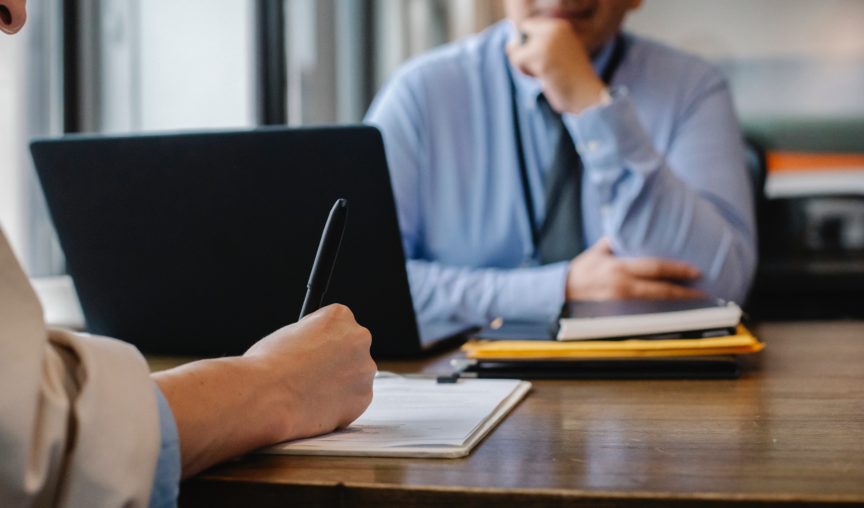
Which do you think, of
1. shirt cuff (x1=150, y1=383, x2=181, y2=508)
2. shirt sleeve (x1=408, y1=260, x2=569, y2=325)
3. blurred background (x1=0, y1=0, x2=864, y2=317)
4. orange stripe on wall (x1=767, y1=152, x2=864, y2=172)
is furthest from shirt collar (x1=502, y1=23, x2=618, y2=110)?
orange stripe on wall (x1=767, y1=152, x2=864, y2=172)

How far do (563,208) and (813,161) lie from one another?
187 cm

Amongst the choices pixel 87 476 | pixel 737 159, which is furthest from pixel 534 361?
pixel 737 159

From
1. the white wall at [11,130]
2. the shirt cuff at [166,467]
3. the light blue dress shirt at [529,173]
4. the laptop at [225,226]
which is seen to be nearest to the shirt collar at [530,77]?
the light blue dress shirt at [529,173]

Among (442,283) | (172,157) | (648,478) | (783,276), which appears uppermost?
(172,157)

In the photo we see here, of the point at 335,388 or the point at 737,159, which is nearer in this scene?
the point at 335,388

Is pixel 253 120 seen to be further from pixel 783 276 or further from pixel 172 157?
pixel 172 157

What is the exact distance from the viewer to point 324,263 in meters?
0.74

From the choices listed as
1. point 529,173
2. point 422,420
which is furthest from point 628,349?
point 529,173

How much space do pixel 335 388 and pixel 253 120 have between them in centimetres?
203

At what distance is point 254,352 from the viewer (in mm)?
635

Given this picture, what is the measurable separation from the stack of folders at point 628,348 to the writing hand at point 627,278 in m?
0.38

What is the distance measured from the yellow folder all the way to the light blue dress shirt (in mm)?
519

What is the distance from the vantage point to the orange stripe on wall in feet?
10.3

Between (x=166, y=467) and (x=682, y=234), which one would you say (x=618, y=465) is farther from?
(x=682, y=234)
